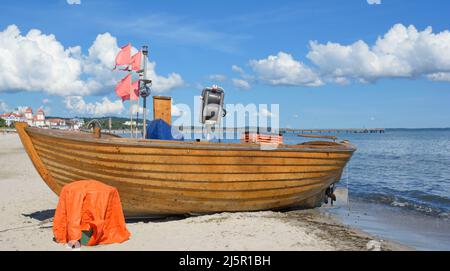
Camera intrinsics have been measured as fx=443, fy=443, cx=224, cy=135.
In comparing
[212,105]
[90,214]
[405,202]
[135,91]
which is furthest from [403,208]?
[90,214]

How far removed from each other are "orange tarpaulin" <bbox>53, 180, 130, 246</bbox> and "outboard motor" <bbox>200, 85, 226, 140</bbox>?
3134 millimetres

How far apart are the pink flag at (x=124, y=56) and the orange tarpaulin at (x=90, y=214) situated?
133 inches

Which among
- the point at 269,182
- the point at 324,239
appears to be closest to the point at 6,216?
the point at 269,182

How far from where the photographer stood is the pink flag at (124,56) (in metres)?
9.52

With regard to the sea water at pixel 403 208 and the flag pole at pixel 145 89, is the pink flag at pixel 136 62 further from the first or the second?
the sea water at pixel 403 208

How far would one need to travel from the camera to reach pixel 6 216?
9.84 m

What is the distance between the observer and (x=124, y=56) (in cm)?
955

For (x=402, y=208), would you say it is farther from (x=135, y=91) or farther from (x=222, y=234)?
(x=135, y=91)

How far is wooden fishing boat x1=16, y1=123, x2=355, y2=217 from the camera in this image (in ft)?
25.5

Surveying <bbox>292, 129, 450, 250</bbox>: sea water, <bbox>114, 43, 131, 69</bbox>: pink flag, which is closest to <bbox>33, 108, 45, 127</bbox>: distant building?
<bbox>114, 43, 131, 69</bbox>: pink flag

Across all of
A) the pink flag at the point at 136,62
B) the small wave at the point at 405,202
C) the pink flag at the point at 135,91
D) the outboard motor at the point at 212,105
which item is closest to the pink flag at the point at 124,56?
the pink flag at the point at 136,62
